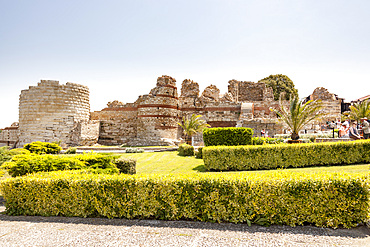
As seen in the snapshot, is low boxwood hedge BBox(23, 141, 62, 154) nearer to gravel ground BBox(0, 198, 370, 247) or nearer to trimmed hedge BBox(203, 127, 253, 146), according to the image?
trimmed hedge BBox(203, 127, 253, 146)

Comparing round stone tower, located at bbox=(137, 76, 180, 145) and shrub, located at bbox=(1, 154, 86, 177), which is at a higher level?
round stone tower, located at bbox=(137, 76, 180, 145)

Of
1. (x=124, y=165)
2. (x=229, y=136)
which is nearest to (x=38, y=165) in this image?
(x=124, y=165)

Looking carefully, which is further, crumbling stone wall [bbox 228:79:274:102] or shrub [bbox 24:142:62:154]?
crumbling stone wall [bbox 228:79:274:102]

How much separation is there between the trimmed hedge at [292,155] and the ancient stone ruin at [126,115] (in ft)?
30.0

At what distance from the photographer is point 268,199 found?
15.4 feet

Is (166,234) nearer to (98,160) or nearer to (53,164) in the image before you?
(98,160)

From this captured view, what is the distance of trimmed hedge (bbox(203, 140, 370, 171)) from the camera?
11.0m

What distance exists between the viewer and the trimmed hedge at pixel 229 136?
13383 mm

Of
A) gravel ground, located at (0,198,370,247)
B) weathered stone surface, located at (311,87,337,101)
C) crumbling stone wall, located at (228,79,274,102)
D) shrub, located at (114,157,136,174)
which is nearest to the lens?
gravel ground, located at (0,198,370,247)

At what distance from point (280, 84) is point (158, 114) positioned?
35881mm

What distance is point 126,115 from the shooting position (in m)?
25.2

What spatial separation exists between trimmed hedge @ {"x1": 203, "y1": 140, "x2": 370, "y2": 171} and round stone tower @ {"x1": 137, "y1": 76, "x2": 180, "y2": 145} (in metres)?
12.0

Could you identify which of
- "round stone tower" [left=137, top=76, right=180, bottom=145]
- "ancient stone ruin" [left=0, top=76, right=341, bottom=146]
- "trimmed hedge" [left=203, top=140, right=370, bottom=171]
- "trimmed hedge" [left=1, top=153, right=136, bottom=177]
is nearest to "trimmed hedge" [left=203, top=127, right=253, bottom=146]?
"trimmed hedge" [left=203, top=140, right=370, bottom=171]

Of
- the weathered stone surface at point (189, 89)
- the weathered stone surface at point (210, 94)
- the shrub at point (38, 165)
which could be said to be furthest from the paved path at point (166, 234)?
the weathered stone surface at point (189, 89)
